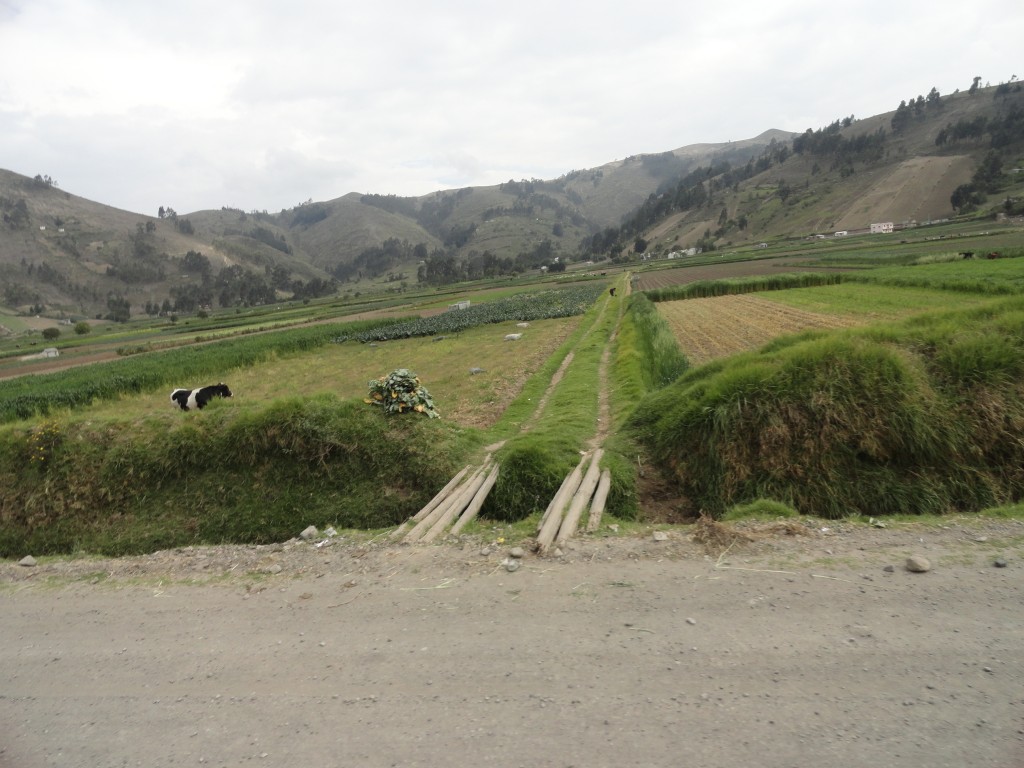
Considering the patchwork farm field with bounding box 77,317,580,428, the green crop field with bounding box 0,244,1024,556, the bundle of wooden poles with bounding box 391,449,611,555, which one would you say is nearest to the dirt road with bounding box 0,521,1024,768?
the bundle of wooden poles with bounding box 391,449,611,555

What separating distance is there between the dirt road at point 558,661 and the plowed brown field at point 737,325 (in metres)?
12.6

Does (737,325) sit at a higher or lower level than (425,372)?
higher

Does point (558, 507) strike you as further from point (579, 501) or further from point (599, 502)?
point (599, 502)

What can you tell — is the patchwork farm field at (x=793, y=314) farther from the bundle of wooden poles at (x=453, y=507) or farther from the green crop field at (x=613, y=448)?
the bundle of wooden poles at (x=453, y=507)

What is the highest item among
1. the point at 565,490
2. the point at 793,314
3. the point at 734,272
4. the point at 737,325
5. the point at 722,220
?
the point at 722,220

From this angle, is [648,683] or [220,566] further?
[220,566]

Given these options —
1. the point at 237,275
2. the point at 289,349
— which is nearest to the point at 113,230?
the point at 237,275

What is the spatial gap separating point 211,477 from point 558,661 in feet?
29.2

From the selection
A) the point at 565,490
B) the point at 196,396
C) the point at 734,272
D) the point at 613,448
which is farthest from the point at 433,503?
the point at 734,272

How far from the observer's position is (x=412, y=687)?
3730mm

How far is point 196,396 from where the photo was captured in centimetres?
1880

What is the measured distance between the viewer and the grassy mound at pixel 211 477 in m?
9.27

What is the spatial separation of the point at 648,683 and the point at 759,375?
669 cm

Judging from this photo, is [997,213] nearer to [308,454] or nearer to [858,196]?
[858,196]
